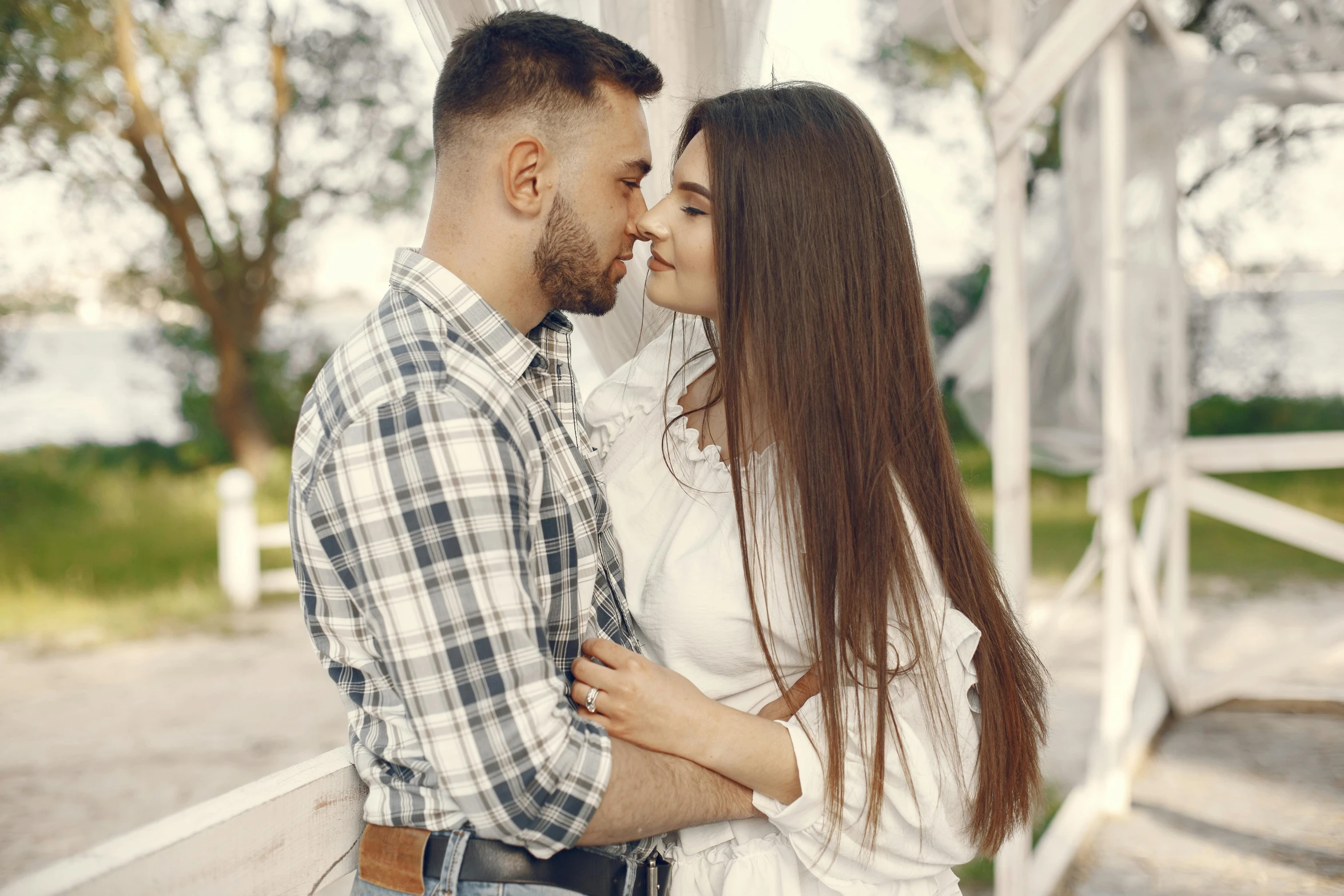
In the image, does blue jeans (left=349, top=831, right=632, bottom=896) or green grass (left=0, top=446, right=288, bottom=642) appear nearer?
blue jeans (left=349, top=831, right=632, bottom=896)

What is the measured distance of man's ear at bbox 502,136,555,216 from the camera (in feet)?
5.22

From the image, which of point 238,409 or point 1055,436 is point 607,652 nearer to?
point 1055,436

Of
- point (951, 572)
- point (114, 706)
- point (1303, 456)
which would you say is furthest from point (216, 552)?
point (951, 572)

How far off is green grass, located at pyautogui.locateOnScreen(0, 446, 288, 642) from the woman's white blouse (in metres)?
6.61

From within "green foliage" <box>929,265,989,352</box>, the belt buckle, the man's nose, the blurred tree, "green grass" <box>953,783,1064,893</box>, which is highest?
the blurred tree

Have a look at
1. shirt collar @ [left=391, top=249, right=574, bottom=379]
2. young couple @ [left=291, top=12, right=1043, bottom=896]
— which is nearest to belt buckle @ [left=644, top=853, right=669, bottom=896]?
young couple @ [left=291, top=12, right=1043, bottom=896]

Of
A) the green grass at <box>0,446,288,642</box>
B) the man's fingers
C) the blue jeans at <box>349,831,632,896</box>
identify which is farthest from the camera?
the green grass at <box>0,446,288,642</box>

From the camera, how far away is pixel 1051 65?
2.71m

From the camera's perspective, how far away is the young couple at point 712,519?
1.37m

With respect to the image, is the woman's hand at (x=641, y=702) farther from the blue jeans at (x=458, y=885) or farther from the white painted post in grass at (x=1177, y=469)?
the white painted post in grass at (x=1177, y=469)

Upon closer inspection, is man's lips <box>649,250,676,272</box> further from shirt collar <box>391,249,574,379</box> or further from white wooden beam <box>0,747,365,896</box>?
white wooden beam <box>0,747,365,896</box>

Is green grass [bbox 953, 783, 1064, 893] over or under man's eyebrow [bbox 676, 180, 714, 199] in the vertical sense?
under

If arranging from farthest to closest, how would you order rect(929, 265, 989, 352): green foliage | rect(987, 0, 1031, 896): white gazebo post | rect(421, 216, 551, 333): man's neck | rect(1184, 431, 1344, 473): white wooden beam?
1. rect(929, 265, 989, 352): green foliage
2. rect(1184, 431, 1344, 473): white wooden beam
3. rect(987, 0, 1031, 896): white gazebo post
4. rect(421, 216, 551, 333): man's neck

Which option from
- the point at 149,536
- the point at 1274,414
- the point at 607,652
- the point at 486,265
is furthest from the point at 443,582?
the point at 1274,414
